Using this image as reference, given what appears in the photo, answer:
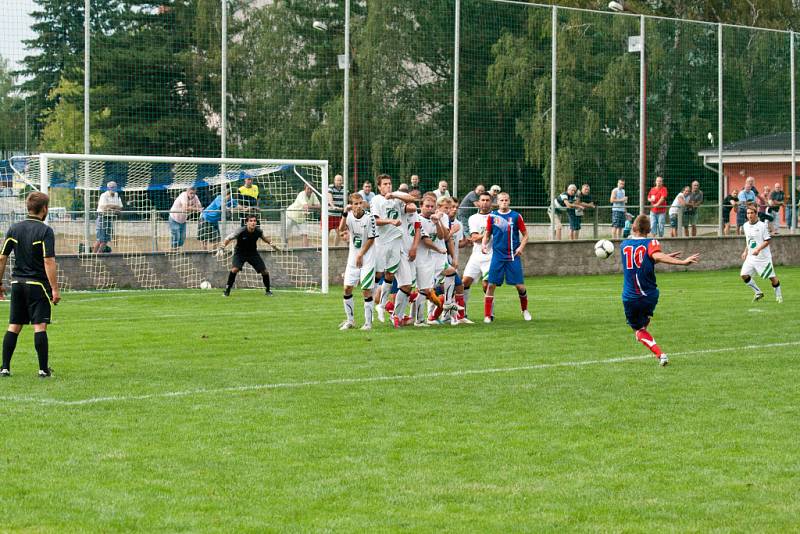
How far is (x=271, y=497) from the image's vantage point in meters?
7.55

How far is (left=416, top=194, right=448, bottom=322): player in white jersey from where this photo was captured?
18328 millimetres

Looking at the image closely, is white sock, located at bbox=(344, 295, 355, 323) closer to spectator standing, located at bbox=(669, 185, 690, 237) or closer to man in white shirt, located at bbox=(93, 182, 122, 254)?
man in white shirt, located at bbox=(93, 182, 122, 254)

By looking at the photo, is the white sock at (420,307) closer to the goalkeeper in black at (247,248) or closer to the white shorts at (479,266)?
the white shorts at (479,266)

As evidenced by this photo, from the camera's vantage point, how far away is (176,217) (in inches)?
1089

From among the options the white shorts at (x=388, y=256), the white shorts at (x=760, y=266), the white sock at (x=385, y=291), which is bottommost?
the white sock at (x=385, y=291)

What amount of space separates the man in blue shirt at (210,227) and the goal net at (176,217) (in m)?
0.02

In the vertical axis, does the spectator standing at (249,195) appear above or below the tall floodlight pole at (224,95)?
below

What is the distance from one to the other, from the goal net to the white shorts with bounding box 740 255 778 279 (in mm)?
8242

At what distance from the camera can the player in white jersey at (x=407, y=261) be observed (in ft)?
59.1

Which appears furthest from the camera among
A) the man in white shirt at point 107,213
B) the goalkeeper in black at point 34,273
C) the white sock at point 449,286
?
the man in white shirt at point 107,213

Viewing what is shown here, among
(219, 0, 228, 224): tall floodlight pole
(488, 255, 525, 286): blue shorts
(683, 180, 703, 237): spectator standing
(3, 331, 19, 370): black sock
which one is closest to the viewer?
(3, 331, 19, 370): black sock

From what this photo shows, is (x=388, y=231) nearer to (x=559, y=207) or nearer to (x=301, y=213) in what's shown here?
(x=301, y=213)

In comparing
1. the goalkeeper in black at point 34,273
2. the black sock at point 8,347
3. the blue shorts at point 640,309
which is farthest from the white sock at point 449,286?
the black sock at point 8,347

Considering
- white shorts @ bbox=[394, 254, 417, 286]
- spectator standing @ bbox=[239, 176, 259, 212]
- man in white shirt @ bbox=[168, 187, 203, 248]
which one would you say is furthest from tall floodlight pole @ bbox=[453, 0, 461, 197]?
white shorts @ bbox=[394, 254, 417, 286]
